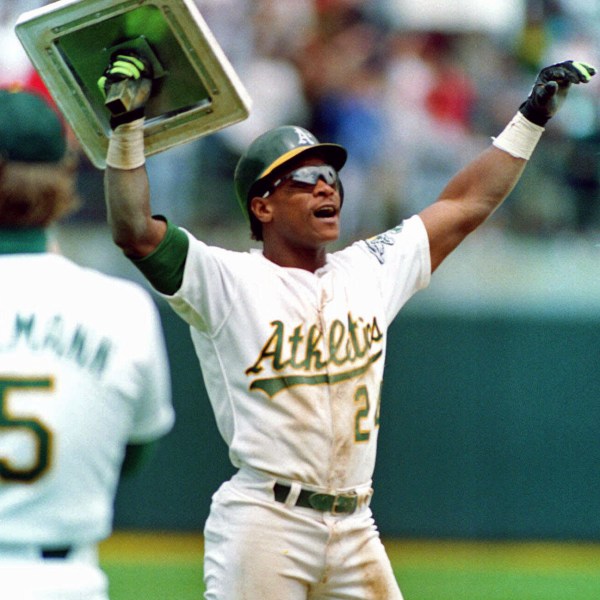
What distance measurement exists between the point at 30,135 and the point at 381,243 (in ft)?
6.87

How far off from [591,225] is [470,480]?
1.88 m

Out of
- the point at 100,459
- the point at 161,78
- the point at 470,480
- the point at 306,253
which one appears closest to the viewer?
the point at 100,459

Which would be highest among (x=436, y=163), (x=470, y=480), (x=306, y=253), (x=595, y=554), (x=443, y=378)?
(x=306, y=253)

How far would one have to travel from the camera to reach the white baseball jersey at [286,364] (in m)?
4.56

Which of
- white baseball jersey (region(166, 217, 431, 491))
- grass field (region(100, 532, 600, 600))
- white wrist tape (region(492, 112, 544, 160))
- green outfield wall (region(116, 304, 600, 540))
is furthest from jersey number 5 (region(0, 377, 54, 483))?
green outfield wall (region(116, 304, 600, 540))

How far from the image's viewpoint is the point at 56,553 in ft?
10.2

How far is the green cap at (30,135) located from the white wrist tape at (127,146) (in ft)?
2.86

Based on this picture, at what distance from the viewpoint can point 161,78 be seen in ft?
14.4

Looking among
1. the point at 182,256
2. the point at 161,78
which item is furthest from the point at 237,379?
the point at 161,78

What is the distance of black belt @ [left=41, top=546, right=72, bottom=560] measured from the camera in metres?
3.10

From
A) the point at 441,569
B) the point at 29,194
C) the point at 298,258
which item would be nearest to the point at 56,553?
the point at 29,194

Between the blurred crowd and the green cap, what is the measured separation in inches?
216

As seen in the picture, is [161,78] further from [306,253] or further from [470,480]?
[470,480]

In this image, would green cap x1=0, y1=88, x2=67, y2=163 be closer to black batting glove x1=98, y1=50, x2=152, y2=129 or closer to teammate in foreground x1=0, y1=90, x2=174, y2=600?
teammate in foreground x1=0, y1=90, x2=174, y2=600
